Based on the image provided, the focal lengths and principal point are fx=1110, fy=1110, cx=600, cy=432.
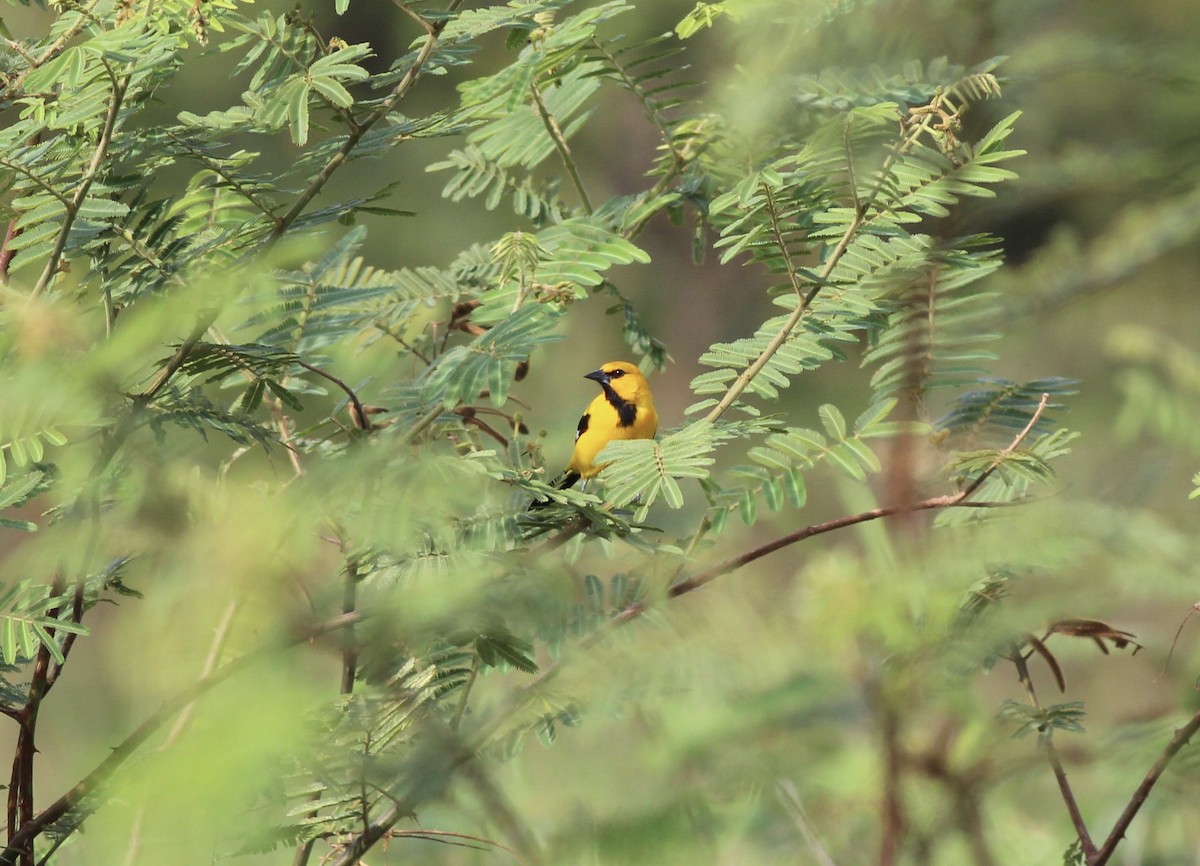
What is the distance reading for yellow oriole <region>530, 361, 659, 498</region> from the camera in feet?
7.59

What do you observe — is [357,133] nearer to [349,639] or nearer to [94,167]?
[94,167]

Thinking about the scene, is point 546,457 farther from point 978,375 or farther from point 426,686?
point 978,375

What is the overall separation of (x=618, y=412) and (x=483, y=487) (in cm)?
177

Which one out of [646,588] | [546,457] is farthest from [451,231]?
[646,588]

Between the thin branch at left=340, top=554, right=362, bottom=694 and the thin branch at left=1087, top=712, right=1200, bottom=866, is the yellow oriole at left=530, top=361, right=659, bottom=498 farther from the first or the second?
the thin branch at left=1087, top=712, right=1200, bottom=866

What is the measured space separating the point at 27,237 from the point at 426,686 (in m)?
0.56

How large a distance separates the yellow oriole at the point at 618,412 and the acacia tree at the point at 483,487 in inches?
32.9

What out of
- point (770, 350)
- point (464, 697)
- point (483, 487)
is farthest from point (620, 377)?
point (483, 487)

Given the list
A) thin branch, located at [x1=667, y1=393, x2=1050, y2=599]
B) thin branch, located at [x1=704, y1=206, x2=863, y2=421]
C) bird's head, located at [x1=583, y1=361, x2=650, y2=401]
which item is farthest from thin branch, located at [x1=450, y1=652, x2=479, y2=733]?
bird's head, located at [x1=583, y1=361, x2=650, y2=401]

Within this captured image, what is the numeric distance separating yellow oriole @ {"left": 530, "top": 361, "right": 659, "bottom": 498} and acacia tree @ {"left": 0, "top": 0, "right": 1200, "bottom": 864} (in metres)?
0.84

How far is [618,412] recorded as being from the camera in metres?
2.46

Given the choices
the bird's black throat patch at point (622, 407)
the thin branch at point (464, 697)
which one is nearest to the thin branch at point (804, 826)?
the thin branch at point (464, 697)

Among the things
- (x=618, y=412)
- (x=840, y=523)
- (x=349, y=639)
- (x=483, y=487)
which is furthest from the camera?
(x=618, y=412)

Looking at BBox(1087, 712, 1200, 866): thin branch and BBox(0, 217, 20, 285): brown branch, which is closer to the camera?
BBox(1087, 712, 1200, 866): thin branch
